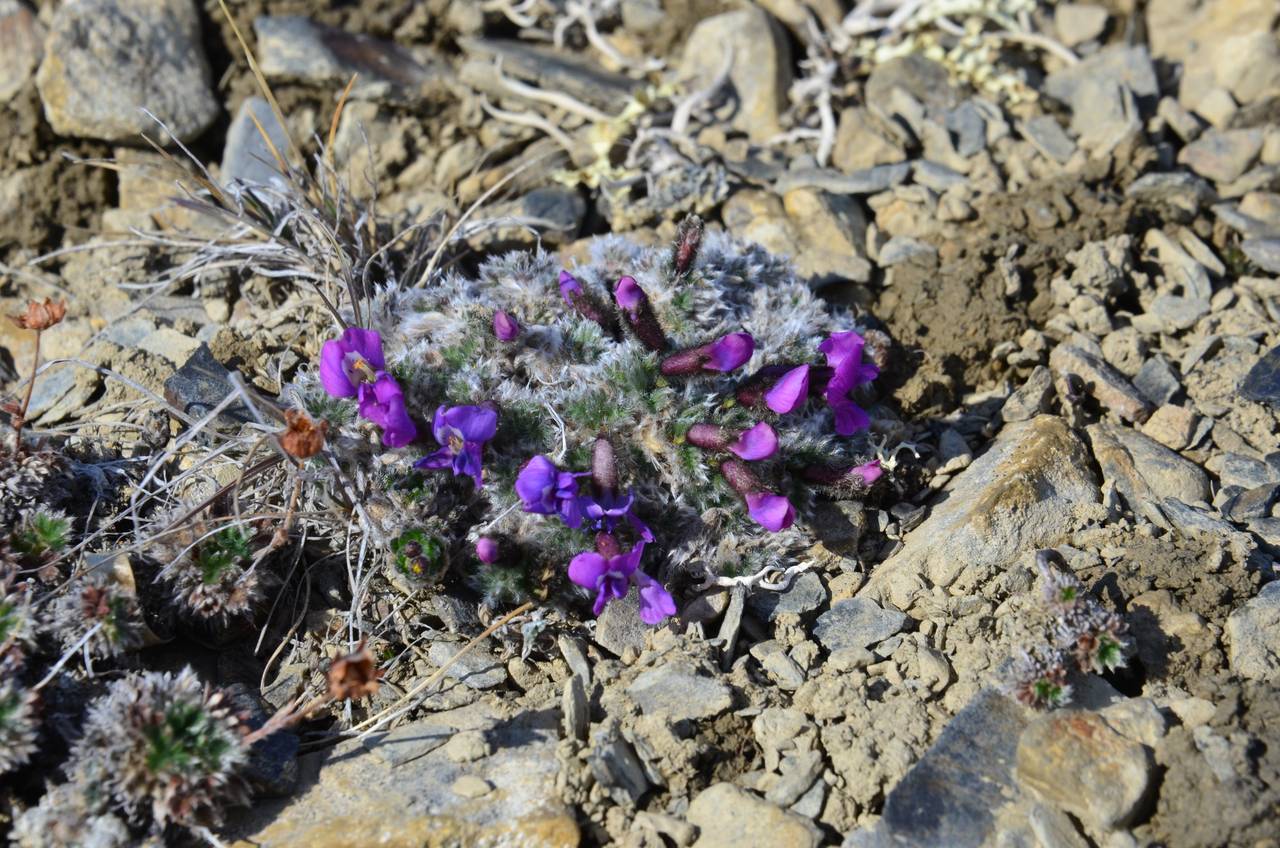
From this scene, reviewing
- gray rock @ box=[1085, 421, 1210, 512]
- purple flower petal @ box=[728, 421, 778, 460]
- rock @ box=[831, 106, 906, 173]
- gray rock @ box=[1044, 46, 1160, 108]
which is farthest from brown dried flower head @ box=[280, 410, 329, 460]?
gray rock @ box=[1044, 46, 1160, 108]

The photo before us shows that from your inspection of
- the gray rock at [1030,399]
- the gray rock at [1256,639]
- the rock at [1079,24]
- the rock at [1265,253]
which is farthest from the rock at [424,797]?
the rock at [1079,24]

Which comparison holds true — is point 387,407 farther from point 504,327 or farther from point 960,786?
point 960,786


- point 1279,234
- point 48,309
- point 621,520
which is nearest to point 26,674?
point 48,309

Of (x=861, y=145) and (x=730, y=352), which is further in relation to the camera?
(x=861, y=145)

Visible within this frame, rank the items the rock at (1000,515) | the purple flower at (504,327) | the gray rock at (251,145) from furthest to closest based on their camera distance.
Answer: the gray rock at (251,145), the purple flower at (504,327), the rock at (1000,515)

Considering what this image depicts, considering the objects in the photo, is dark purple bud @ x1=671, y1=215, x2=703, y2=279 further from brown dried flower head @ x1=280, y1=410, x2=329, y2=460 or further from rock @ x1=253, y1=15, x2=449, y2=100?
rock @ x1=253, y1=15, x2=449, y2=100

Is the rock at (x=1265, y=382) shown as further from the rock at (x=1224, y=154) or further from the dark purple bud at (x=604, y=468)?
the dark purple bud at (x=604, y=468)

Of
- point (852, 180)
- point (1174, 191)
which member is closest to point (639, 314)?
point (852, 180)
